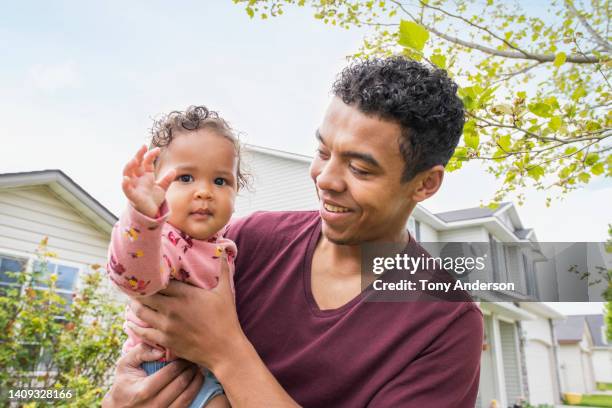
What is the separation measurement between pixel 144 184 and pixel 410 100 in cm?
96

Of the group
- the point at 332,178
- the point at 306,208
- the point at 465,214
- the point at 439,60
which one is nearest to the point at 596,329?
the point at 465,214

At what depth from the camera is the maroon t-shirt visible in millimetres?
1525

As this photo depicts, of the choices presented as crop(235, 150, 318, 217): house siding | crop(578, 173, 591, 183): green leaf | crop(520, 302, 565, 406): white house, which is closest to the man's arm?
crop(578, 173, 591, 183): green leaf

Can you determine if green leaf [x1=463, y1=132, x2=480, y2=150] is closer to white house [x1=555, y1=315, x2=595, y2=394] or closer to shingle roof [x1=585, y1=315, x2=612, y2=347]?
white house [x1=555, y1=315, x2=595, y2=394]

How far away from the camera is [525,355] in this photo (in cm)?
1994

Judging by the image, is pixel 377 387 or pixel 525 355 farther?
pixel 525 355

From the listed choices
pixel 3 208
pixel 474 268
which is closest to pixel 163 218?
pixel 474 268

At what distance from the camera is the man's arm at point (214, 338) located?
145 centimetres

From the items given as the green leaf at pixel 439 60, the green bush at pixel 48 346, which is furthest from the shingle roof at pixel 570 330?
the green leaf at pixel 439 60

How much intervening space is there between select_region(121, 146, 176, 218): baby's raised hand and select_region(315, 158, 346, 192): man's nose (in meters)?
0.56

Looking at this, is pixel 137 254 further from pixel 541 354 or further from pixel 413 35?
pixel 541 354

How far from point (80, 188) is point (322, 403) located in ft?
27.0

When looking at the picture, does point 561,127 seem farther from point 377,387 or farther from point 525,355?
point 525,355

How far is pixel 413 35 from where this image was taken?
1.88 metres
